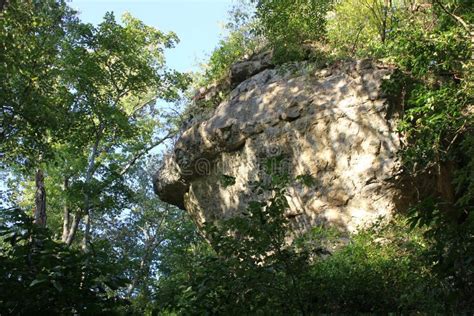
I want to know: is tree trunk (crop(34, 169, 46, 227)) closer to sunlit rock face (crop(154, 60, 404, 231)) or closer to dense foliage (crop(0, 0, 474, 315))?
dense foliage (crop(0, 0, 474, 315))

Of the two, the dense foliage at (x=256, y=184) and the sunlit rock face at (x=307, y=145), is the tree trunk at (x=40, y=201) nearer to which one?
the dense foliage at (x=256, y=184)

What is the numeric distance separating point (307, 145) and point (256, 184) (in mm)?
7312

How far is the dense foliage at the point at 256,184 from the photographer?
292cm

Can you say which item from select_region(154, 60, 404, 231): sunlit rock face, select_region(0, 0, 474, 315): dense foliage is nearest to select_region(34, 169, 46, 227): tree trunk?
select_region(0, 0, 474, 315): dense foliage

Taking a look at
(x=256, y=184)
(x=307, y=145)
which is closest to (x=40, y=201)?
(x=307, y=145)

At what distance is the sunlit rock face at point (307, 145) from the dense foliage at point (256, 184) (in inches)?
21.6

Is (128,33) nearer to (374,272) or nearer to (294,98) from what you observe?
(294,98)

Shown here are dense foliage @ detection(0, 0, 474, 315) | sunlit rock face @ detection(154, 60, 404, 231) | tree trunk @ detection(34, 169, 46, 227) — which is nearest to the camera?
dense foliage @ detection(0, 0, 474, 315)

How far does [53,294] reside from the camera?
2691 mm

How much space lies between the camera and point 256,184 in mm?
3963

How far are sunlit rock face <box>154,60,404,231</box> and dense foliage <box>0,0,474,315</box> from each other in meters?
0.55

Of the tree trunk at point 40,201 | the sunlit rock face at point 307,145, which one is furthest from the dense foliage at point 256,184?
the tree trunk at point 40,201

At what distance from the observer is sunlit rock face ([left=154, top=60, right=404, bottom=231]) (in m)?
10.1

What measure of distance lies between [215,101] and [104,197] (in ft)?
16.0
